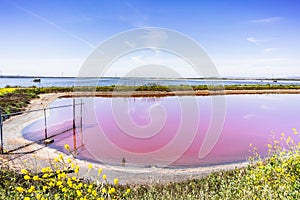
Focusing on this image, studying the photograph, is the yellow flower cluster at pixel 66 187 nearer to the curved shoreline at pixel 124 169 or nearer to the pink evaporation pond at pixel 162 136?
the curved shoreline at pixel 124 169

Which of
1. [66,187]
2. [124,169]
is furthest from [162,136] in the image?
[66,187]

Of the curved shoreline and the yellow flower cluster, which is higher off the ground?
the yellow flower cluster

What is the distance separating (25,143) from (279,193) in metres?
8.72

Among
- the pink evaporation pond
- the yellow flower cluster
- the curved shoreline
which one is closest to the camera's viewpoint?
the yellow flower cluster

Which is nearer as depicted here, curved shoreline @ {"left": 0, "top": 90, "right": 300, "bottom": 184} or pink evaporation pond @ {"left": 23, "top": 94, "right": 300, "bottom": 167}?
curved shoreline @ {"left": 0, "top": 90, "right": 300, "bottom": 184}

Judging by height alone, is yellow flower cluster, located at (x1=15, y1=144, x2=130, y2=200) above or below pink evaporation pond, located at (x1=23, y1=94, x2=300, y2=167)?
above

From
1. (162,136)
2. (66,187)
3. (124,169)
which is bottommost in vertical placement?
(124,169)

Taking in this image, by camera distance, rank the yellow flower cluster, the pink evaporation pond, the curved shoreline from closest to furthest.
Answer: the yellow flower cluster, the curved shoreline, the pink evaporation pond

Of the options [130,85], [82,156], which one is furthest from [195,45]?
[130,85]

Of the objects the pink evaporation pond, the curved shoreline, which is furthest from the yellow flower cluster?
the pink evaporation pond

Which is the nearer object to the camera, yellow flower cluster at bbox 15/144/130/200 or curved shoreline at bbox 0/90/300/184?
yellow flower cluster at bbox 15/144/130/200

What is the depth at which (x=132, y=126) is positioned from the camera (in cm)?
1268

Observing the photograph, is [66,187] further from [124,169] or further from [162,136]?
[162,136]

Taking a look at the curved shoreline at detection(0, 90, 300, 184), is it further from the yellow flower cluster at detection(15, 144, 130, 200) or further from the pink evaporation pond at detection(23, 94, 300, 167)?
the yellow flower cluster at detection(15, 144, 130, 200)
